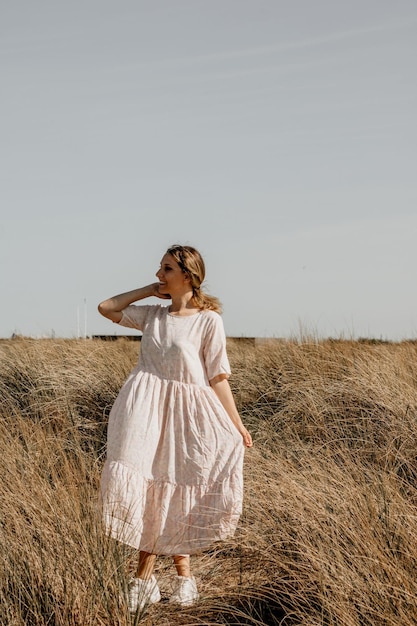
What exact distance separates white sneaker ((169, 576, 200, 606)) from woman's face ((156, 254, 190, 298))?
131 cm

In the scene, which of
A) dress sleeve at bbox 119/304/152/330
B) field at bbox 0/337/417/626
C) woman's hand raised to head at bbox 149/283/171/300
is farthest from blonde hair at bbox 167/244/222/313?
field at bbox 0/337/417/626

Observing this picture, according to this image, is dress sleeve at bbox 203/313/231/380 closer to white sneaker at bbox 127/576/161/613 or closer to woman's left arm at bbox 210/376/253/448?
woman's left arm at bbox 210/376/253/448

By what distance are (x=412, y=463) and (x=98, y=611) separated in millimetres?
3363

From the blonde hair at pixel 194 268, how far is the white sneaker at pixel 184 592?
4.11 ft

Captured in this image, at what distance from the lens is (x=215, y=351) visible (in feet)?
12.8

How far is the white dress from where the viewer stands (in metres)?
3.75

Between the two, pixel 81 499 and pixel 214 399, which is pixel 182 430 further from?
pixel 81 499

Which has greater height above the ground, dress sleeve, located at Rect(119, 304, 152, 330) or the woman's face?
the woman's face

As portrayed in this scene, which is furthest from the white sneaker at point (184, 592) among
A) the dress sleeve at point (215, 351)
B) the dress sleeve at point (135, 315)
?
the dress sleeve at point (135, 315)

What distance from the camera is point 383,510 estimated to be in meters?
3.72

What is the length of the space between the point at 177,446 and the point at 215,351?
18.5 inches

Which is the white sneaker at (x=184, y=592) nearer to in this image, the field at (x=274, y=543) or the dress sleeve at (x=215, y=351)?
the field at (x=274, y=543)

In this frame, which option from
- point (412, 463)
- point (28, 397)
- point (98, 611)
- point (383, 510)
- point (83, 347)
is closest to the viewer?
point (98, 611)

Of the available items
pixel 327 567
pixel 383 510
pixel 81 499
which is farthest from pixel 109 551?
pixel 383 510
